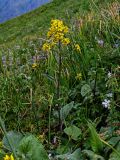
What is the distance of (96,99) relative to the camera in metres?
4.32

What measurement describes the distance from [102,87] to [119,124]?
1017 mm

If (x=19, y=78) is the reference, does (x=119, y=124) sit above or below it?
below

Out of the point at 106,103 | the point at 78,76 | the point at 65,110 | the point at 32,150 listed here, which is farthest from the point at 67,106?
the point at 32,150

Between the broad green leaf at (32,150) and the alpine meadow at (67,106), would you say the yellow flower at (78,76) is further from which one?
the broad green leaf at (32,150)

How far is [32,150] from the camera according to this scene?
9.52 ft

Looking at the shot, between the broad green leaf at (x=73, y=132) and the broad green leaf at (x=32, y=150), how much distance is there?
2.12 feet

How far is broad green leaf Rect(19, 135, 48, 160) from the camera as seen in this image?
2873 millimetres

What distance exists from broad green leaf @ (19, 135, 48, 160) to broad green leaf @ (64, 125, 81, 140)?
2.12 ft

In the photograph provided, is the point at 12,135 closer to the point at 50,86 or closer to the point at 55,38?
the point at 55,38

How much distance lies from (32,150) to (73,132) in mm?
743

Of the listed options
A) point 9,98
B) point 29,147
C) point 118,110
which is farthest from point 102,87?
point 29,147

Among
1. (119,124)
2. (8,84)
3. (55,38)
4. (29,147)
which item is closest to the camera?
(29,147)

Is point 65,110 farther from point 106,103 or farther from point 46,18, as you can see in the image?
point 46,18

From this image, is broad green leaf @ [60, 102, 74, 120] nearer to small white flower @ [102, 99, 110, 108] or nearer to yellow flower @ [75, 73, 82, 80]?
small white flower @ [102, 99, 110, 108]
